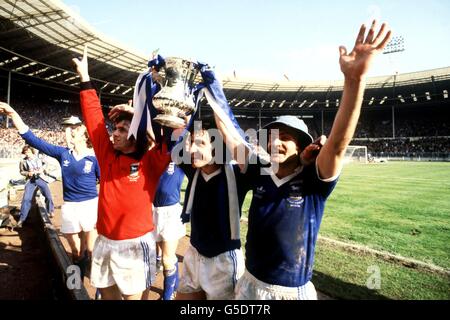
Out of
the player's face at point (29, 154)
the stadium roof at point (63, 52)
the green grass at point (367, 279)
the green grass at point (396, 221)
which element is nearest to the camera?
the green grass at point (367, 279)

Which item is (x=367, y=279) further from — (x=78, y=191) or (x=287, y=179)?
(x=78, y=191)

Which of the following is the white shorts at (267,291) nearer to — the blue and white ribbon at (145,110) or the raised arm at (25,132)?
the blue and white ribbon at (145,110)

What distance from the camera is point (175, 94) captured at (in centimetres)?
226

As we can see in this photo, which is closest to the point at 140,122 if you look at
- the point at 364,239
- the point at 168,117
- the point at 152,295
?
the point at 168,117

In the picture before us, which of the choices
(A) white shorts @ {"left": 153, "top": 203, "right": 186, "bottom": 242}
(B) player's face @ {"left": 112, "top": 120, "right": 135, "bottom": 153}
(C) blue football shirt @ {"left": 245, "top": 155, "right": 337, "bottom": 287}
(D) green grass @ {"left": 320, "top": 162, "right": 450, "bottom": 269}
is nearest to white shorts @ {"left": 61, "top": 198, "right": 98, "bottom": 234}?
(A) white shorts @ {"left": 153, "top": 203, "right": 186, "bottom": 242}

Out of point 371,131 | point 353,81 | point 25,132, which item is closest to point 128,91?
point 25,132

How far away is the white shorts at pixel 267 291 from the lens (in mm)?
1871

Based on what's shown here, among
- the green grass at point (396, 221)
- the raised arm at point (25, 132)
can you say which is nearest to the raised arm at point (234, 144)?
the raised arm at point (25, 132)

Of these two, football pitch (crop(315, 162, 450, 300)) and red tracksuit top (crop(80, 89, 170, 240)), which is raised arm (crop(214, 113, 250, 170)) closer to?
red tracksuit top (crop(80, 89, 170, 240))

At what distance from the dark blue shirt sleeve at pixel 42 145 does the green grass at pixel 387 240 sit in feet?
11.1

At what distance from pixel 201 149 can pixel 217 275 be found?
37.5 inches

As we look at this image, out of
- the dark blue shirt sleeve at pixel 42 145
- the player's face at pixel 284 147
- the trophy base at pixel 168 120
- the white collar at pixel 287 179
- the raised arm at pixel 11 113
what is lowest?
the white collar at pixel 287 179

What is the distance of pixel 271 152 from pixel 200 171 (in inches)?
26.5

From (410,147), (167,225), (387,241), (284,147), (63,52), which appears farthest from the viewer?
(410,147)
